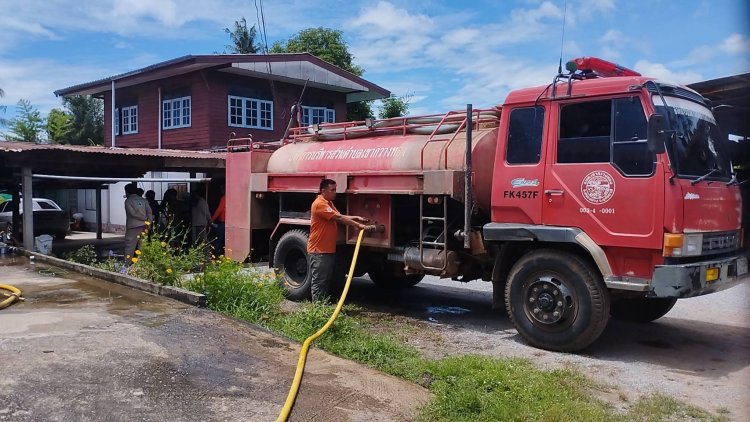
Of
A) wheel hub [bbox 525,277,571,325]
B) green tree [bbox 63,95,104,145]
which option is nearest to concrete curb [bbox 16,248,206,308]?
wheel hub [bbox 525,277,571,325]

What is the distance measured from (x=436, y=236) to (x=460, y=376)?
2.67 m

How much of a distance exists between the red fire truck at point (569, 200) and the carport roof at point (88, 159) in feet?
A: 20.3

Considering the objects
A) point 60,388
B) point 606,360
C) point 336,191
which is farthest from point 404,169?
point 60,388

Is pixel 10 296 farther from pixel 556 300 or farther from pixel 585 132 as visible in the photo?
pixel 585 132

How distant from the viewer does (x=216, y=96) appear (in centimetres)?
1981

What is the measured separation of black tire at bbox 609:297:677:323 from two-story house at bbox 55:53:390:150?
519 inches

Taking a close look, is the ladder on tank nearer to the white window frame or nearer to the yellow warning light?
the yellow warning light

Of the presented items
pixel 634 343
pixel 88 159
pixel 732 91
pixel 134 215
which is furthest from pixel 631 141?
pixel 88 159

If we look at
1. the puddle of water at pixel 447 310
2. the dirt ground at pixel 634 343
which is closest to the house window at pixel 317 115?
the dirt ground at pixel 634 343

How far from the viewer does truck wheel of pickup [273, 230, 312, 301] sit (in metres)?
9.03

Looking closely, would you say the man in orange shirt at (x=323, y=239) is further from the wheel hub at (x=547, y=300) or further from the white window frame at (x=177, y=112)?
the white window frame at (x=177, y=112)

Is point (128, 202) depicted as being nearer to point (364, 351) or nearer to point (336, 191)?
point (336, 191)

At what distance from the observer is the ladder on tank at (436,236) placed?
23.8 feet

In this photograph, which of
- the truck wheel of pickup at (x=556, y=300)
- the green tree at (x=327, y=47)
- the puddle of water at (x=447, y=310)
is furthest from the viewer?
the green tree at (x=327, y=47)
